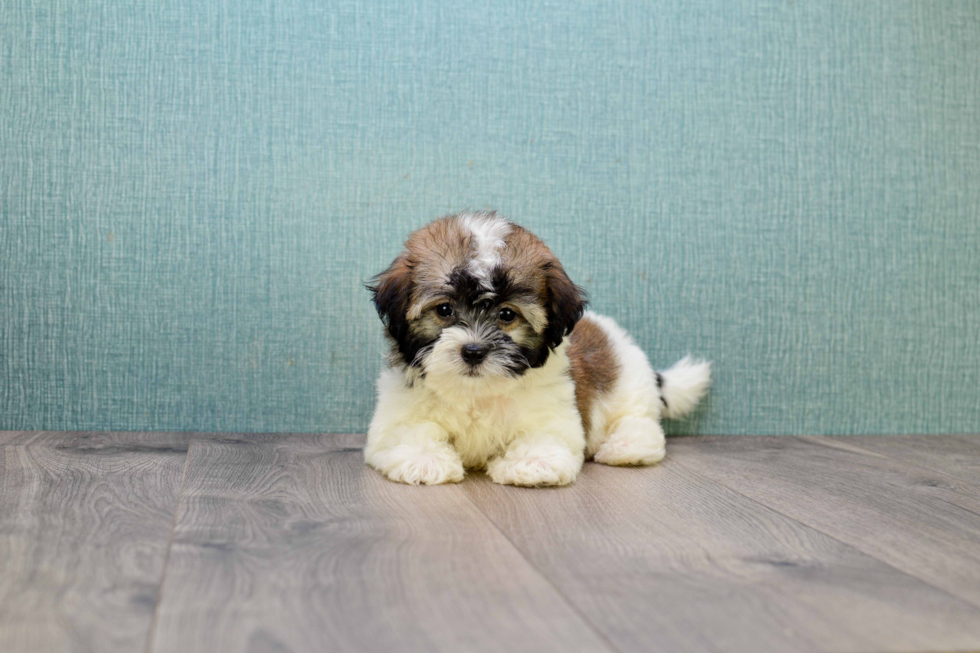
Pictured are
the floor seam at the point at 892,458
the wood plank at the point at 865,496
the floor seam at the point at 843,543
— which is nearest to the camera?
the floor seam at the point at 843,543

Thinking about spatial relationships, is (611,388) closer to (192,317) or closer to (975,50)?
(192,317)

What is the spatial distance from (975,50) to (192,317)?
2.80 metres

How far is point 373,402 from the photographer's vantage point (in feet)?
8.78

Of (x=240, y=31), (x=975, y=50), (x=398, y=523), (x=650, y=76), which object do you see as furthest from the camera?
(x=975, y=50)

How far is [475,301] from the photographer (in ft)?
6.34

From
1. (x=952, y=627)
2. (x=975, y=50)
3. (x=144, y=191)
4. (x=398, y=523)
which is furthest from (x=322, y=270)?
(x=975, y=50)

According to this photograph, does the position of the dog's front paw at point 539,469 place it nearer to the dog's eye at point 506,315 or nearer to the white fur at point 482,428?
the white fur at point 482,428

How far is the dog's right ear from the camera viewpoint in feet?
6.49

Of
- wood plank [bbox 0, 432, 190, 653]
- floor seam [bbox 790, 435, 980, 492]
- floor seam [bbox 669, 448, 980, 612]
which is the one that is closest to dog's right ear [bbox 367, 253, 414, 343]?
wood plank [bbox 0, 432, 190, 653]

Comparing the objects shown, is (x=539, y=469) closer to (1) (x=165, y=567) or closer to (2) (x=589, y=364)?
(2) (x=589, y=364)

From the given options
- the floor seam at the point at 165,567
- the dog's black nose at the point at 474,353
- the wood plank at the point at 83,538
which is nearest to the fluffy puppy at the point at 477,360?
the dog's black nose at the point at 474,353

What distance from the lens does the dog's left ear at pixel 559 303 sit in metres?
2.01

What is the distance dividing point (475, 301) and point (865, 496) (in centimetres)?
104

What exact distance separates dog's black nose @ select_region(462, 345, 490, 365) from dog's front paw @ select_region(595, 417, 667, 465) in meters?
0.63
